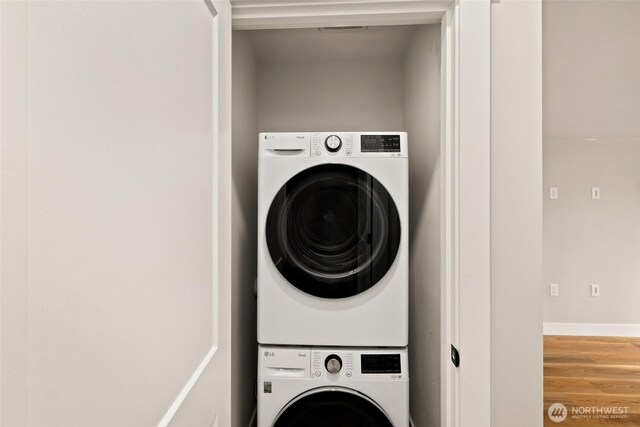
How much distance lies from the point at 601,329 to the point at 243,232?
391 cm

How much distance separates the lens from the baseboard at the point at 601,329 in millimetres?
3826

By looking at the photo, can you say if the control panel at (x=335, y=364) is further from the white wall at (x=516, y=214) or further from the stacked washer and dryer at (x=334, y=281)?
the white wall at (x=516, y=214)

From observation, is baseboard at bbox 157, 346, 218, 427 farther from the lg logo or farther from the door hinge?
the lg logo

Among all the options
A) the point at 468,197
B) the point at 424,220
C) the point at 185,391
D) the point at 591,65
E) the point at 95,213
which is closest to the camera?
the point at 95,213

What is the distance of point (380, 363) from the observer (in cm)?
161

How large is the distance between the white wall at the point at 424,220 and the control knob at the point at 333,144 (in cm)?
39

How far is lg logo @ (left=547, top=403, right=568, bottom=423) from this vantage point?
7.09 feet

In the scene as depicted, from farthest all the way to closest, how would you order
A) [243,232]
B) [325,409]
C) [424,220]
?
[243,232] < [424,220] < [325,409]

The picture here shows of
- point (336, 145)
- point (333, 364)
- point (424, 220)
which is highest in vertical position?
point (336, 145)

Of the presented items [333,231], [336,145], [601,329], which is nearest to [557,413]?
[333,231]

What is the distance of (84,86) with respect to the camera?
0.45 metres

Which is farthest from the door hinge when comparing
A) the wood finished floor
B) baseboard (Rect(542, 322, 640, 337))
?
baseboard (Rect(542, 322, 640, 337))

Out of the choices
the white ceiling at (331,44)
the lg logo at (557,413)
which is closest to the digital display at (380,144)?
the white ceiling at (331,44)

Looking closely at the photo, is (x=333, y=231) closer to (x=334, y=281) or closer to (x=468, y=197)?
(x=334, y=281)
